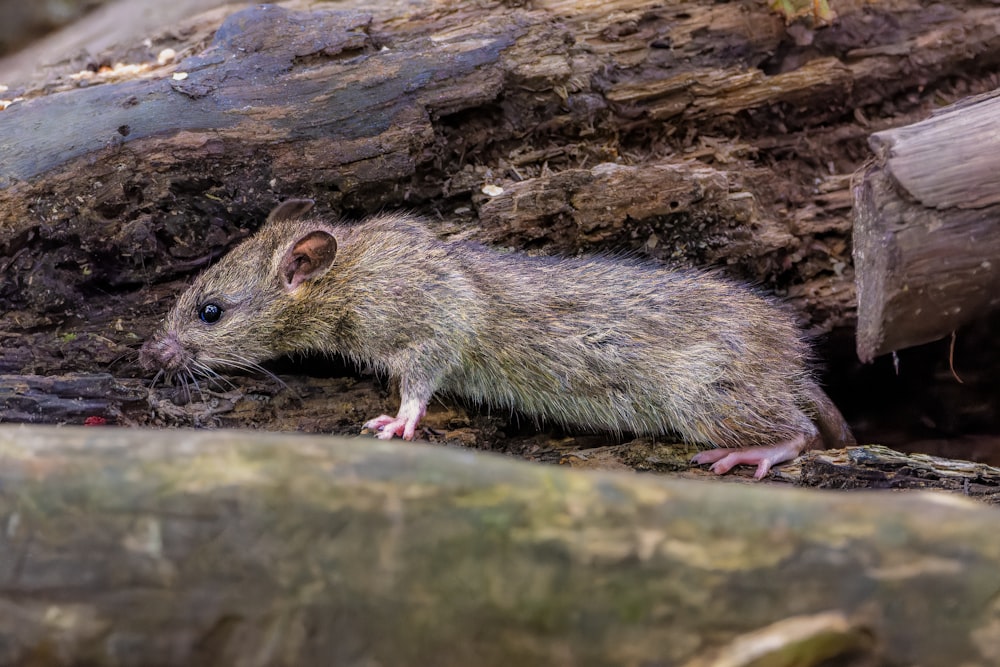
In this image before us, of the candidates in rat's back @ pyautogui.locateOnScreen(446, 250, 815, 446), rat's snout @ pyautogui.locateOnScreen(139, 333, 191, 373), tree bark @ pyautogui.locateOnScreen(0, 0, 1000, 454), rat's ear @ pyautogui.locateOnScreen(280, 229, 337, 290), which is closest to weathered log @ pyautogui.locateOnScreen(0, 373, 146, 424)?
tree bark @ pyautogui.locateOnScreen(0, 0, 1000, 454)

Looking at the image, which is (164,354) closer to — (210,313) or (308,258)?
(210,313)

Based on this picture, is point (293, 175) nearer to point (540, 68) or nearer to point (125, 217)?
point (125, 217)

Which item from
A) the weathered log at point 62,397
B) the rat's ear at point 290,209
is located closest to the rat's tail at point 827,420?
the rat's ear at point 290,209

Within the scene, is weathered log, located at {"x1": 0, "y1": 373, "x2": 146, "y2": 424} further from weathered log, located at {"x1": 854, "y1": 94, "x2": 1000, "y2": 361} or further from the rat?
weathered log, located at {"x1": 854, "y1": 94, "x2": 1000, "y2": 361}

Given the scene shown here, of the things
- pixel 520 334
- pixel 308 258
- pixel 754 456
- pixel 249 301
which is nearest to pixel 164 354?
pixel 249 301

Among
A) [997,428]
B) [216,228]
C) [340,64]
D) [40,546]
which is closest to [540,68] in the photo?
[340,64]

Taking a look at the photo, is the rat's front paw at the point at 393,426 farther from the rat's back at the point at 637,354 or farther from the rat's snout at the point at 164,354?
the rat's snout at the point at 164,354
